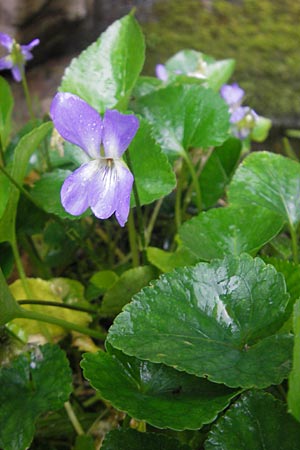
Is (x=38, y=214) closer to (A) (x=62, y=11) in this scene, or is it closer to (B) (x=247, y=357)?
(B) (x=247, y=357)

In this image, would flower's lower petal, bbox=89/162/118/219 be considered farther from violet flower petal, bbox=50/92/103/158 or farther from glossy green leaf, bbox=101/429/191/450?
glossy green leaf, bbox=101/429/191/450

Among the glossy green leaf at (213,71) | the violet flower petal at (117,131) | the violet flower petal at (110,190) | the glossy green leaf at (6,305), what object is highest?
the violet flower petal at (117,131)

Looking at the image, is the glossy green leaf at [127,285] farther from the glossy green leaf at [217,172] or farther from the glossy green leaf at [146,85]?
the glossy green leaf at [146,85]

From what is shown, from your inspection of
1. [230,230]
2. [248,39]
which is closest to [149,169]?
[230,230]

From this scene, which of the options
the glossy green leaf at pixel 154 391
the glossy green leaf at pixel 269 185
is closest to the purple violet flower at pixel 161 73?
the glossy green leaf at pixel 269 185

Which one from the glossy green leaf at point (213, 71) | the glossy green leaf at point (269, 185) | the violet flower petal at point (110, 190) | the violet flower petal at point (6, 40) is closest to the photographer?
the violet flower petal at point (110, 190)
